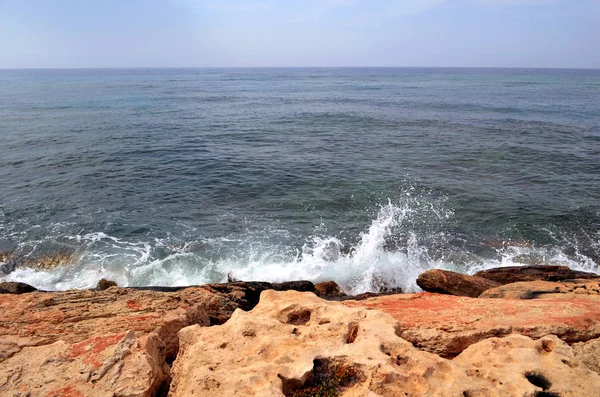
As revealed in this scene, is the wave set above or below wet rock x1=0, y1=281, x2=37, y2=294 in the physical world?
below

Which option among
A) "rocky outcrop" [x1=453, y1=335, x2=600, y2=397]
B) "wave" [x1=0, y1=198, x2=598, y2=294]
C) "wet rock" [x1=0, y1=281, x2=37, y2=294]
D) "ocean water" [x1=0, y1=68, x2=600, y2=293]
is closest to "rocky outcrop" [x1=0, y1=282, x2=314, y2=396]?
"wet rock" [x1=0, y1=281, x2=37, y2=294]

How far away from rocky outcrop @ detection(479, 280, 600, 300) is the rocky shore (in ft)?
3.99

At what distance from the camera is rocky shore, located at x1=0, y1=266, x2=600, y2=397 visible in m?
7.30

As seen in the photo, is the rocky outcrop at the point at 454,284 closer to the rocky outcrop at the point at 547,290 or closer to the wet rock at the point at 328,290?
the rocky outcrop at the point at 547,290

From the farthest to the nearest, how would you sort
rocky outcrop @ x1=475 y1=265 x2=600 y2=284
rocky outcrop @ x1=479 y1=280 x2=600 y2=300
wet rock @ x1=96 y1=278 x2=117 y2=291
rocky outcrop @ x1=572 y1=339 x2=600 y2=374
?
wet rock @ x1=96 y1=278 x2=117 y2=291 < rocky outcrop @ x1=475 y1=265 x2=600 y2=284 < rocky outcrop @ x1=479 y1=280 x2=600 y2=300 < rocky outcrop @ x1=572 y1=339 x2=600 y2=374

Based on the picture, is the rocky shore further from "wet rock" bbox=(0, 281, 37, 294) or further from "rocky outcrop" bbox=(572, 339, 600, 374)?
"wet rock" bbox=(0, 281, 37, 294)

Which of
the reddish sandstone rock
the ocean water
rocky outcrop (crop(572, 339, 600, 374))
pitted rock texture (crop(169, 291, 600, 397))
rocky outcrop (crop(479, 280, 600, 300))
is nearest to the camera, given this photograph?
pitted rock texture (crop(169, 291, 600, 397))

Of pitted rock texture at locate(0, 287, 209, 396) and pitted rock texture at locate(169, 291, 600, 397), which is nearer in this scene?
pitted rock texture at locate(169, 291, 600, 397)

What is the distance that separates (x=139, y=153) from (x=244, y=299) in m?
29.2

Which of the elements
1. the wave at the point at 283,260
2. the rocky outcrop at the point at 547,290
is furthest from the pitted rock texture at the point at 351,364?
the wave at the point at 283,260

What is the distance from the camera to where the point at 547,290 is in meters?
14.0

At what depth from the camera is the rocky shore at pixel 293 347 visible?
730cm

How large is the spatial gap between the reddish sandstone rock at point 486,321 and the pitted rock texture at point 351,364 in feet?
1.92

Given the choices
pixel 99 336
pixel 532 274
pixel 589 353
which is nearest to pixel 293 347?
pixel 99 336
